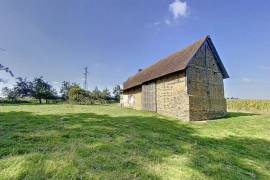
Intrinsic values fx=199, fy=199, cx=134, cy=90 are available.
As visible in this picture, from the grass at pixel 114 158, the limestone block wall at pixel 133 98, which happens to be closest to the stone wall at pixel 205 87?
the grass at pixel 114 158

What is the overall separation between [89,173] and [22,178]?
129 centimetres

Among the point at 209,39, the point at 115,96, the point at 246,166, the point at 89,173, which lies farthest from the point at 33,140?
the point at 115,96

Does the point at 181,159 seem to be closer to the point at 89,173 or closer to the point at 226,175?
the point at 226,175

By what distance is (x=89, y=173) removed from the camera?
4.29 m

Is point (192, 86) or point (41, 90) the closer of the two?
point (192, 86)

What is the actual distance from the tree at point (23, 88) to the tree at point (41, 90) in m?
2.18

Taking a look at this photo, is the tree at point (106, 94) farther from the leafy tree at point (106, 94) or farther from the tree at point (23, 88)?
the tree at point (23, 88)

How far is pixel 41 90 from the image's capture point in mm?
43094

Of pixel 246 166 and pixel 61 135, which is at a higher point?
pixel 61 135

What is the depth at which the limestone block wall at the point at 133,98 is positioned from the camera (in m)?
23.8

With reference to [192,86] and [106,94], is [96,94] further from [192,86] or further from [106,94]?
[192,86]

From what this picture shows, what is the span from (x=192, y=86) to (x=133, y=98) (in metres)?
11.2

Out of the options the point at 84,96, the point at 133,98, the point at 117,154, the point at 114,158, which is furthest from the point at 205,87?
the point at 84,96

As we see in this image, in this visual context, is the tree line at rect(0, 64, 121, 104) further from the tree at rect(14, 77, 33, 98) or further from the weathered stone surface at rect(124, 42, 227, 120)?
the weathered stone surface at rect(124, 42, 227, 120)
